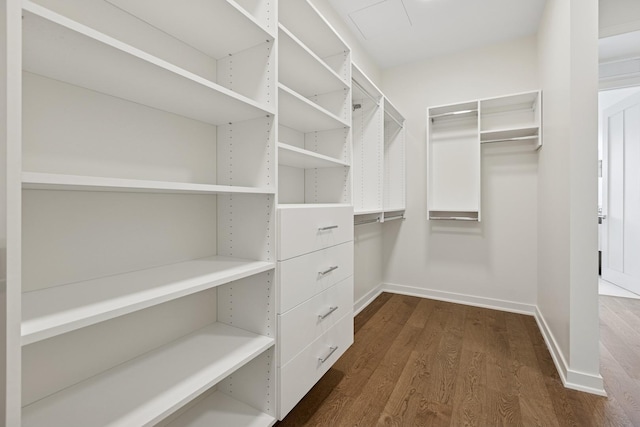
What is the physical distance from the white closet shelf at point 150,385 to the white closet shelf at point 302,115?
1100 mm

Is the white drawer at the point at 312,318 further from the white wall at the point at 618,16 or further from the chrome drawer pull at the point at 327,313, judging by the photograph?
the white wall at the point at 618,16

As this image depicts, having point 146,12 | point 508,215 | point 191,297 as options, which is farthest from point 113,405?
point 508,215

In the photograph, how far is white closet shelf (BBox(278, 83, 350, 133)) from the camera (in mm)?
1349

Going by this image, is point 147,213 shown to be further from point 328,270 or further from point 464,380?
point 464,380

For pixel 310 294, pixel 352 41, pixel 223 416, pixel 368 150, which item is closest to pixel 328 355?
pixel 310 294

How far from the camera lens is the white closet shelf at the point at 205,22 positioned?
968 mm

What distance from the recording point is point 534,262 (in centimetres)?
272

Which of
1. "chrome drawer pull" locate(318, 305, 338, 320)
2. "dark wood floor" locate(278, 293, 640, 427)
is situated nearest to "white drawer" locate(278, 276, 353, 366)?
"chrome drawer pull" locate(318, 305, 338, 320)

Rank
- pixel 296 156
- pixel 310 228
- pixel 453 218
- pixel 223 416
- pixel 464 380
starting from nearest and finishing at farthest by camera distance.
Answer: pixel 223 416
pixel 310 228
pixel 296 156
pixel 464 380
pixel 453 218

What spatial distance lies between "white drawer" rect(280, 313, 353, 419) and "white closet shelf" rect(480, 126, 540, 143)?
2212 millimetres

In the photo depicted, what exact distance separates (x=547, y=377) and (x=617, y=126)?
3449 mm

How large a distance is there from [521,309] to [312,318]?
8.13 ft

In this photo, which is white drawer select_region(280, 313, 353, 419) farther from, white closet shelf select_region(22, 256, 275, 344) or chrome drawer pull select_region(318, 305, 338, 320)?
white closet shelf select_region(22, 256, 275, 344)

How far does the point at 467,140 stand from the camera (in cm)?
295
